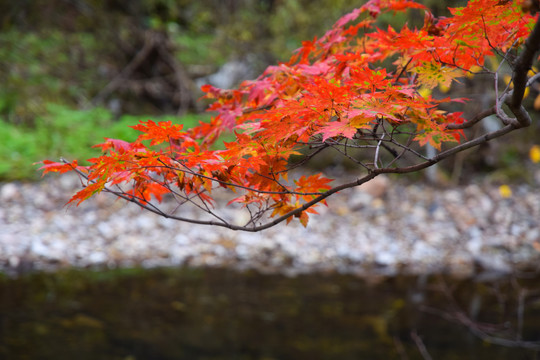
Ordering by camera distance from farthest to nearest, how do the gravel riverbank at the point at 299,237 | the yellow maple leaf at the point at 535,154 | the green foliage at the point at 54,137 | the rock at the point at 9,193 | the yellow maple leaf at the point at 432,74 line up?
1. the yellow maple leaf at the point at 535,154
2. the green foliage at the point at 54,137
3. the rock at the point at 9,193
4. the gravel riverbank at the point at 299,237
5. the yellow maple leaf at the point at 432,74

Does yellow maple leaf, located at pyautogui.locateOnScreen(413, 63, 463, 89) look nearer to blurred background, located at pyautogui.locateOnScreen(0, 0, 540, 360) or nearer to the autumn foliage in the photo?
the autumn foliage

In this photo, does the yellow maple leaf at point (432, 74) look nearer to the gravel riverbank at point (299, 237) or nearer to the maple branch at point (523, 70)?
the maple branch at point (523, 70)

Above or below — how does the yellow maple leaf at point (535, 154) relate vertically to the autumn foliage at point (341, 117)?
above

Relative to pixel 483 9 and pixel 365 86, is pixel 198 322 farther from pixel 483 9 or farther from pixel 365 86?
pixel 483 9

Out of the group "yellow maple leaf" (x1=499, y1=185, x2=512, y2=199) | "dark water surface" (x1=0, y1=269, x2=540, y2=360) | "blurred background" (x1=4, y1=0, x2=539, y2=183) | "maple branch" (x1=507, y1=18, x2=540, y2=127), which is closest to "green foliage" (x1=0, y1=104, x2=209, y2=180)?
"blurred background" (x1=4, y1=0, x2=539, y2=183)

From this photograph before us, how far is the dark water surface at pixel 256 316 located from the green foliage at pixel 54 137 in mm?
2382

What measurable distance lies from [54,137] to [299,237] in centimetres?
367

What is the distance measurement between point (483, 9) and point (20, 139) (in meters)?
5.80

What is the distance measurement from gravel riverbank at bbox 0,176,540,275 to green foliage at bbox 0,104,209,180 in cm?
35

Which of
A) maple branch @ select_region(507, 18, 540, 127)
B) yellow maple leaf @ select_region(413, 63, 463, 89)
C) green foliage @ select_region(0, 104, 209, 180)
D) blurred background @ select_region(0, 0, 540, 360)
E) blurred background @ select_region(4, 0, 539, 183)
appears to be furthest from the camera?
blurred background @ select_region(4, 0, 539, 183)

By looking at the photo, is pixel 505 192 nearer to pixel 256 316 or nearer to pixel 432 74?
pixel 256 316

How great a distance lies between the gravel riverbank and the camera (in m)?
3.84

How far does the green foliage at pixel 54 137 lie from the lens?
5.25 meters

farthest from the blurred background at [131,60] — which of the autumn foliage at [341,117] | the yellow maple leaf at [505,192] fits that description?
the autumn foliage at [341,117]
